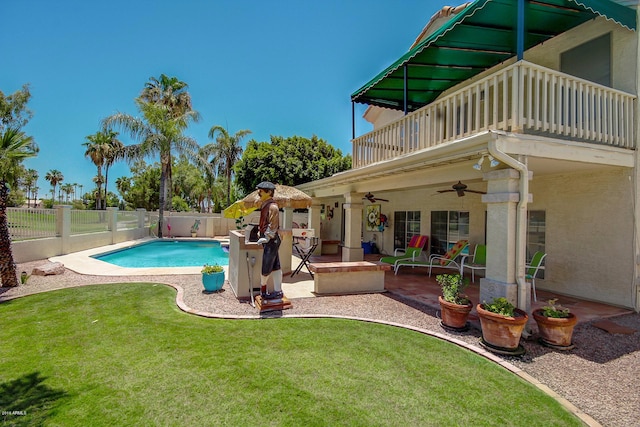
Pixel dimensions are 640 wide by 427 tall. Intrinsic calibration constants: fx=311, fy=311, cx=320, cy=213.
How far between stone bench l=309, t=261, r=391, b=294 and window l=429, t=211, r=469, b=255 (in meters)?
4.56

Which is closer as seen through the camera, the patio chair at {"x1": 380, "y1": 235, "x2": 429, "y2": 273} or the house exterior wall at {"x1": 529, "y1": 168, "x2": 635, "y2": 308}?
Answer: the house exterior wall at {"x1": 529, "y1": 168, "x2": 635, "y2": 308}

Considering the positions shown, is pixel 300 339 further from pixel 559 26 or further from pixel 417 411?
pixel 559 26

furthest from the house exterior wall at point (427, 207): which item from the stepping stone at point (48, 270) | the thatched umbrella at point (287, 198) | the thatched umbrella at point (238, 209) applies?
the stepping stone at point (48, 270)

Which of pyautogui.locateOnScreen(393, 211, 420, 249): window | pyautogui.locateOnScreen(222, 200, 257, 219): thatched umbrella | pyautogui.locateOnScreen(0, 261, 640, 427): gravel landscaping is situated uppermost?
pyautogui.locateOnScreen(222, 200, 257, 219): thatched umbrella

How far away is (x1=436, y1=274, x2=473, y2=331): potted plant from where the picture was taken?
17.0ft

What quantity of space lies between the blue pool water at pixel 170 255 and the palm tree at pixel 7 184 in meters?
5.91

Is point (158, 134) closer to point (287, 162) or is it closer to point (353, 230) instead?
point (287, 162)

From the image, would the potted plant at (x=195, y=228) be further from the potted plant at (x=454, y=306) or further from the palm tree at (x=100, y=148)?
the potted plant at (x=454, y=306)

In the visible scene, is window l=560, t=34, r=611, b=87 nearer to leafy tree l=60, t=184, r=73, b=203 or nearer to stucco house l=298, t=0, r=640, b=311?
stucco house l=298, t=0, r=640, b=311

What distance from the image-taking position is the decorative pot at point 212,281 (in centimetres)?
754

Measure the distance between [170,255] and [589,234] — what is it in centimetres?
1833

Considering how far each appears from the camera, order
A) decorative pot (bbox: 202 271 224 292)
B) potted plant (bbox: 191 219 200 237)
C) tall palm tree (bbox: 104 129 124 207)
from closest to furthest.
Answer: decorative pot (bbox: 202 271 224 292)
potted plant (bbox: 191 219 200 237)
tall palm tree (bbox: 104 129 124 207)

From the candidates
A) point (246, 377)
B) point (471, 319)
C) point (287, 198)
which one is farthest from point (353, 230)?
point (246, 377)

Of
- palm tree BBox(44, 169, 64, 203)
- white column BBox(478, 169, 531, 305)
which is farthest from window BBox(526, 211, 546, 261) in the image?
palm tree BBox(44, 169, 64, 203)
